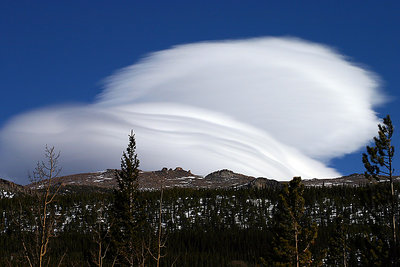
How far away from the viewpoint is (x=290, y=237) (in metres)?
39.0

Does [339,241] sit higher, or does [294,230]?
[294,230]

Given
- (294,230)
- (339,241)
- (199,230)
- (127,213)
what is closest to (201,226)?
(199,230)

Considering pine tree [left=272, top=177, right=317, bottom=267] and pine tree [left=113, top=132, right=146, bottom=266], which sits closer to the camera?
pine tree [left=272, top=177, right=317, bottom=267]

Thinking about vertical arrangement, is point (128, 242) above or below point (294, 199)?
below

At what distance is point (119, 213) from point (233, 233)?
10103 centimetres

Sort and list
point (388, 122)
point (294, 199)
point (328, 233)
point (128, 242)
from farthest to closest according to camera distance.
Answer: point (328, 233)
point (128, 242)
point (294, 199)
point (388, 122)

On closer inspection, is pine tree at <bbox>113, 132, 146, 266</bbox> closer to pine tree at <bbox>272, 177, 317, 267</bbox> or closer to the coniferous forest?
the coniferous forest

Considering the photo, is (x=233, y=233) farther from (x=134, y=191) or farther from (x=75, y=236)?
(x=134, y=191)

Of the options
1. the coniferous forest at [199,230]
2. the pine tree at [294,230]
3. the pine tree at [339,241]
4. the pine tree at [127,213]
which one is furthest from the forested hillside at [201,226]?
the pine tree at [294,230]

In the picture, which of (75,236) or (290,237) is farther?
(75,236)

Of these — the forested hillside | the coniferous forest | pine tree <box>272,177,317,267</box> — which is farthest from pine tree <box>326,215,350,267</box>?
the forested hillside

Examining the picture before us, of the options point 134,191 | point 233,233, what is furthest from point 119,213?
point 233,233

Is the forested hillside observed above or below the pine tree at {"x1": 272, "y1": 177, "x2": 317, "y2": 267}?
below

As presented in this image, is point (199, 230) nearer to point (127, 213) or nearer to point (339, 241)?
point (339, 241)
